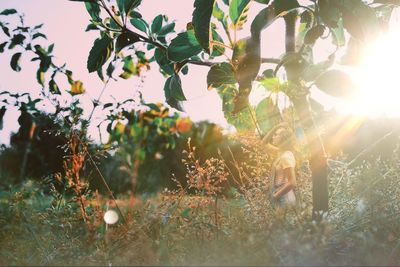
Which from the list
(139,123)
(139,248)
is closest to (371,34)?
(139,248)

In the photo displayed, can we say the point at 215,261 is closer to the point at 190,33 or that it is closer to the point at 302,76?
the point at 302,76

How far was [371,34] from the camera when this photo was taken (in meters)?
1.35

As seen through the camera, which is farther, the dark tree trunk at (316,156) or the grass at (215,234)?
the dark tree trunk at (316,156)

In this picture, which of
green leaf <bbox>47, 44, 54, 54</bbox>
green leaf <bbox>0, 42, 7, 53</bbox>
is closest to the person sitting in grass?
green leaf <bbox>47, 44, 54, 54</bbox>

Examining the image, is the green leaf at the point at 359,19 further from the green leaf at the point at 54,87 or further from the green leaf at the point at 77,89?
the green leaf at the point at 77,89

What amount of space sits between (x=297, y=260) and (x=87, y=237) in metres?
0.72

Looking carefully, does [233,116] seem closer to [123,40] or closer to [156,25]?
[156,25]

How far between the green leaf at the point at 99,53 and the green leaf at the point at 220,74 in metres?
0.42

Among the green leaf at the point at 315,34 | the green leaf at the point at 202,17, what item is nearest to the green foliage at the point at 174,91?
the green leaf at the point at 202,17

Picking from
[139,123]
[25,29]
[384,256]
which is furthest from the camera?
[139,123]

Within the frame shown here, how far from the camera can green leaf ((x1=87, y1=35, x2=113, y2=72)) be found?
1.67 metres

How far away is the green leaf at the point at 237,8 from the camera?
1548 mm

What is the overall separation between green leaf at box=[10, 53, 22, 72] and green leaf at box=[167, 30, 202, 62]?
3.92 feet

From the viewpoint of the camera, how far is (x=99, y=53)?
1.69 metres
